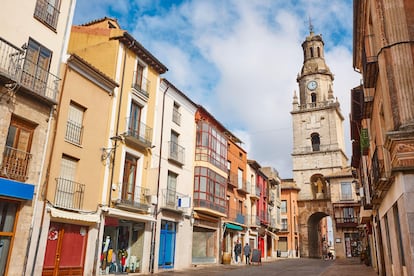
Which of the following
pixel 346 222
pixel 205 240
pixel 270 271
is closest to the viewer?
pixel 270 271

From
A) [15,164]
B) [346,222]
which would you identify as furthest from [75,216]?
[346,222]

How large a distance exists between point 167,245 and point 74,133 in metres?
9.53

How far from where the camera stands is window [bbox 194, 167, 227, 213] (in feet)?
82.4

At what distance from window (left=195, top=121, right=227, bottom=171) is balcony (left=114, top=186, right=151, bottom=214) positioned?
268 inches

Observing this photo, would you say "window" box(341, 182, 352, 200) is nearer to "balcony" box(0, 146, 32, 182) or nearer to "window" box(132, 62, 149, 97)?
"window" box(132, 62, 149, 97)

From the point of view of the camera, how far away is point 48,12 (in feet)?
48.4

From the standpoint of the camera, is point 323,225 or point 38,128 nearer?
point 38,128

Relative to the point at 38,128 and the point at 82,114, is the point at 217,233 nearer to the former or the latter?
the point at 82,114

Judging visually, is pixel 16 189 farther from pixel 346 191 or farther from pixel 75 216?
pixel 346 191

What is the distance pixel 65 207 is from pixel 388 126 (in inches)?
475

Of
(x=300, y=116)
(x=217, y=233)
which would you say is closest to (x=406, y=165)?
(x=217, y=233)

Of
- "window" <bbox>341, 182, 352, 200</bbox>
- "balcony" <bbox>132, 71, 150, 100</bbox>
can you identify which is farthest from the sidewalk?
"window" <bbox>341, 182, 352, 200</bbox>

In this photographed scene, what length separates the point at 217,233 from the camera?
28312mm

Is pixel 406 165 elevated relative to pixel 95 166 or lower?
lower
